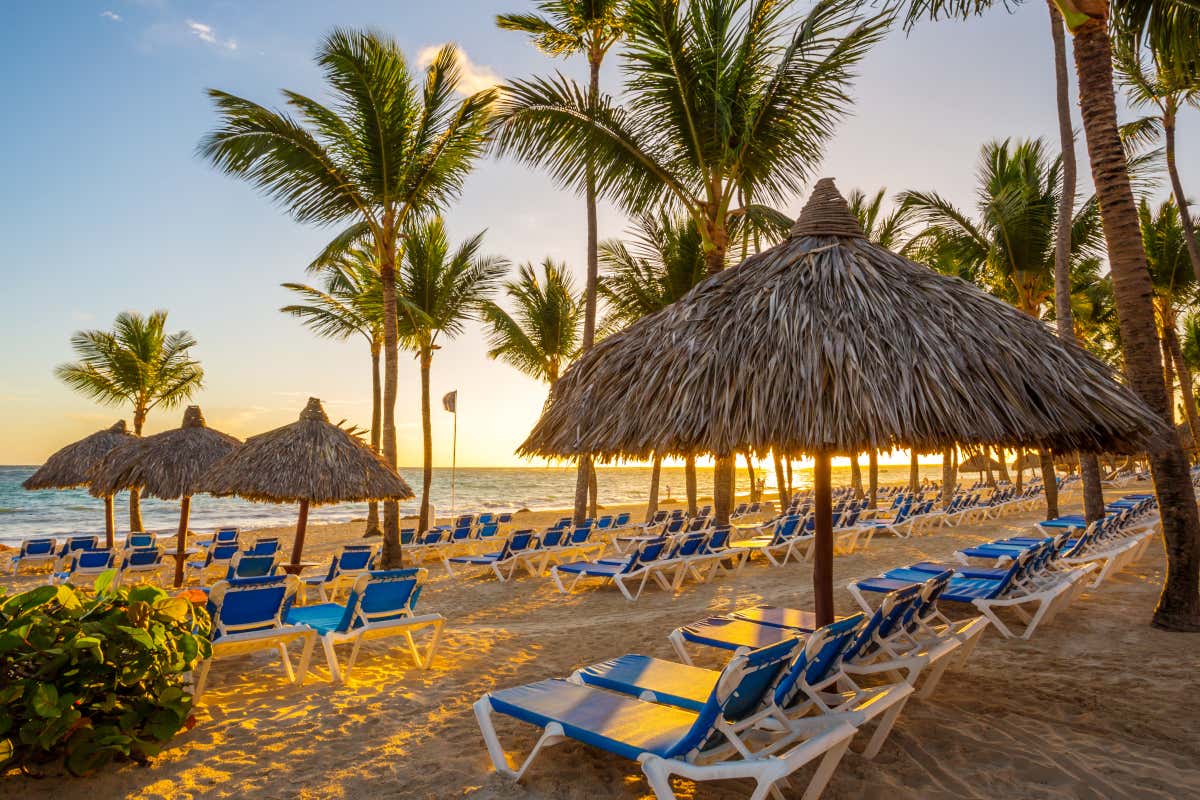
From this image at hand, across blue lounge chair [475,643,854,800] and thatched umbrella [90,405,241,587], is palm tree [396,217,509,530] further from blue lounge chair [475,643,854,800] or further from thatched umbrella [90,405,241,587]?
blue lounge chair [475,643,854,800]

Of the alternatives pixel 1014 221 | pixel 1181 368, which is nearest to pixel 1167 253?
pixel 1181 368

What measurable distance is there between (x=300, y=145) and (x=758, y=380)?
1006cm

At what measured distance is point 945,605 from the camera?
279 inches

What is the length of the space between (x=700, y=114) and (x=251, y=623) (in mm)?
8309

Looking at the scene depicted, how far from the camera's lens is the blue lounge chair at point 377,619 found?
4.84 meters

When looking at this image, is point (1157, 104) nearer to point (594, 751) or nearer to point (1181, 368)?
point (1181, 368)

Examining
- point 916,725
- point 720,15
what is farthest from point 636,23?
point 916,725

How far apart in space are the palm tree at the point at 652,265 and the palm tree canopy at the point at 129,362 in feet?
45.9

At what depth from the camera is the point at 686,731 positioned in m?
2.95

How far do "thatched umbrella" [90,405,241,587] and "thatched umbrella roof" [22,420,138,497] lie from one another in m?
→ 4.31

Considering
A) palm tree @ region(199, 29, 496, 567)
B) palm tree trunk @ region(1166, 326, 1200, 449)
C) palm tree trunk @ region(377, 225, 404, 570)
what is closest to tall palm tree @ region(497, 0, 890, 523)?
palm tree @ region(199, 29, 496, 567)

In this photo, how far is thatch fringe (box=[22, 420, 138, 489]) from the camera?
51.3ft

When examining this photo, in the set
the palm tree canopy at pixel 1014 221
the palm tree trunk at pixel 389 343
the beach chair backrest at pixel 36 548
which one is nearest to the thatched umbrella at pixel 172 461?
the beach chair backrest at pixel 36 548

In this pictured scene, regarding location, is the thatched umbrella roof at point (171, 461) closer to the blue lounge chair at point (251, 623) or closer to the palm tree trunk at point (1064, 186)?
the blue lounge chair at point (251, 623)
